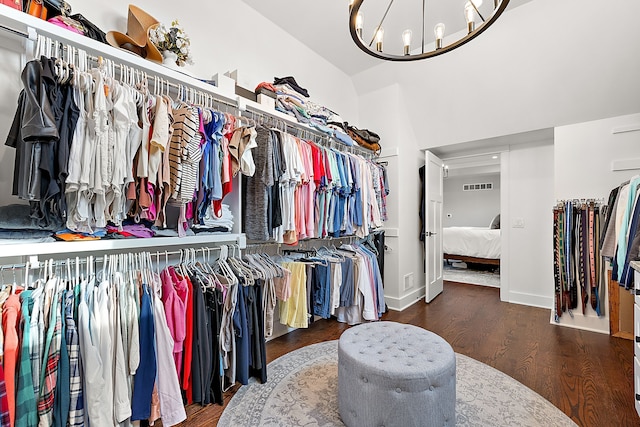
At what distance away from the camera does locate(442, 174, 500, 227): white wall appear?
25.8 feet

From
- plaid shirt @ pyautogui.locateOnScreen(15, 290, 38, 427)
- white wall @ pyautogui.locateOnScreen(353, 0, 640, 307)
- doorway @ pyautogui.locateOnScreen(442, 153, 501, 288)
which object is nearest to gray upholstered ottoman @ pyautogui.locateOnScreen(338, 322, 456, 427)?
plaid shirt @ pyautogui.locateOnScreen(15, 290, 38, 427)

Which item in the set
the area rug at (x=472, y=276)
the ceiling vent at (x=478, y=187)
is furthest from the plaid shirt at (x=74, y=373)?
the ceiling vent at (x=478, y=187)

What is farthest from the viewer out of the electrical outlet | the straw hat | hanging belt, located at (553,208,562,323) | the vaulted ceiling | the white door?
the white door

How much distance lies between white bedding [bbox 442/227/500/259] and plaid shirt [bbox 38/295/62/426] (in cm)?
535

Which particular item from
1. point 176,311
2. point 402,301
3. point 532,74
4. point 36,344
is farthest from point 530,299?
point 36,344

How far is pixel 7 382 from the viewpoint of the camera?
3.34 ft

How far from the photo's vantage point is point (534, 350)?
Answer: 2.34m

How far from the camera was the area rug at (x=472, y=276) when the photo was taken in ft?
15.4

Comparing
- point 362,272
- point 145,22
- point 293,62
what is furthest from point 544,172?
point 145,22

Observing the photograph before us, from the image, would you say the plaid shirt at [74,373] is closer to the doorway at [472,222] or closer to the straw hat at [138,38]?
the straw hat at [138,38]

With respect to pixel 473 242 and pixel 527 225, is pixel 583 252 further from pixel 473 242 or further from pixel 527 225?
pixel 473 242

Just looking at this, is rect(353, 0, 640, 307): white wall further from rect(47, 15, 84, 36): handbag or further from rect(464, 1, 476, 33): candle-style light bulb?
rect(47, 15, 84, 36): handbag

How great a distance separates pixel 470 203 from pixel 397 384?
323 inches

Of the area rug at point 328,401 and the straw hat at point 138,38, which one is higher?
the straw hat at point 138,38
